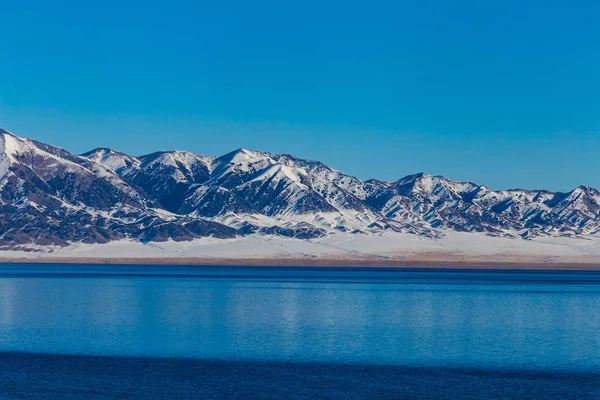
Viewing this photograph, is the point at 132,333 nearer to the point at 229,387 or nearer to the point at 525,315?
the point at 229,387

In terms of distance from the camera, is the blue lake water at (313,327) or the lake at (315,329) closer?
the lake at (315,329)

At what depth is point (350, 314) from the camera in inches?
4006

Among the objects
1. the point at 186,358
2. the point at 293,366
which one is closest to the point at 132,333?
the point at 186,358

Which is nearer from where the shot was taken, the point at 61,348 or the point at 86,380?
the point at 86,380

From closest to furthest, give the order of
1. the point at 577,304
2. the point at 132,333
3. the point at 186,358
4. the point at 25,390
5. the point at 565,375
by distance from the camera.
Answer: the point at 25,390 → the point at 565,375 → the point at 186,358 → the point at 132,333 → the point at 577,304

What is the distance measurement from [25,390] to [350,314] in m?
53.1

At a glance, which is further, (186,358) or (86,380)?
(186,358)

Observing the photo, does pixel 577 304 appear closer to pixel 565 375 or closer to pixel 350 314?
pixel 350 314

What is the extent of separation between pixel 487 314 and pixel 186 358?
49.5m

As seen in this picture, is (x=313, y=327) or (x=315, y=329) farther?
(x=313, y=327)

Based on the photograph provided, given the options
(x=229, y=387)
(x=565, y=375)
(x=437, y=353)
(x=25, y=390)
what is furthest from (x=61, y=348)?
(x=565, y=375)

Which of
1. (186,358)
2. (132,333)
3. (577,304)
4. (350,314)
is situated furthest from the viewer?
(577,304)

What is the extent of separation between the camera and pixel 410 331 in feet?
277

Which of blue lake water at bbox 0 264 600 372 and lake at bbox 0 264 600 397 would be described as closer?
lake at bbox 0 264 600 397
